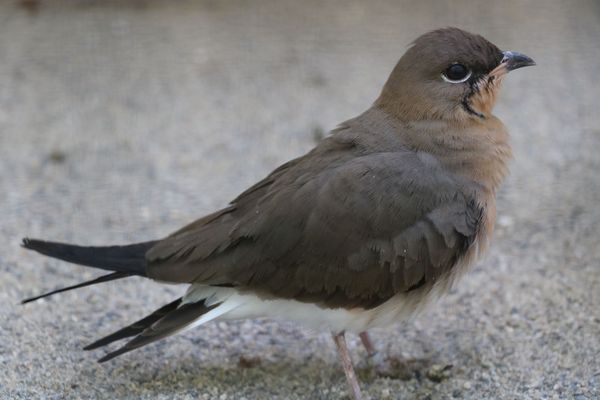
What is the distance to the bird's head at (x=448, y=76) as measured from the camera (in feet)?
11.8

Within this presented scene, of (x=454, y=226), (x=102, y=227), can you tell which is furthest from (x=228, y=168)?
(x=454, y=226)

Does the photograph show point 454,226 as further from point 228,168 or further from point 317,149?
point 228,168

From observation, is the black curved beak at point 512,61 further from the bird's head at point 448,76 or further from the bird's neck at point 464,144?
the bird's neck at point 464,144

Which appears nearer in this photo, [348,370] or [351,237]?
[351,237]

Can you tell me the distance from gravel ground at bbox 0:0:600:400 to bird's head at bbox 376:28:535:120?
3.39 feet

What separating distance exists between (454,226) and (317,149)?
0.66 m

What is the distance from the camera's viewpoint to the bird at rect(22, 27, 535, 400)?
10.8 ft

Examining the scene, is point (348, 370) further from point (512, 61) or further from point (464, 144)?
point (512, 61)

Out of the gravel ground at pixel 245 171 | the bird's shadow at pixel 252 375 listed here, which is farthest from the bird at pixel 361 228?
the gravel ground at pixel 245 171

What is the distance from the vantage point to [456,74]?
361 centimetres

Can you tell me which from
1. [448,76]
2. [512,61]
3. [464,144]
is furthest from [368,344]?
[512,61]

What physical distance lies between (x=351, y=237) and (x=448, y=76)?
0.83 m

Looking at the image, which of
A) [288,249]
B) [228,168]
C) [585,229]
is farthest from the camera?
[228,168]

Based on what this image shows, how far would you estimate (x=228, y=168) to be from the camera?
5480 mm
